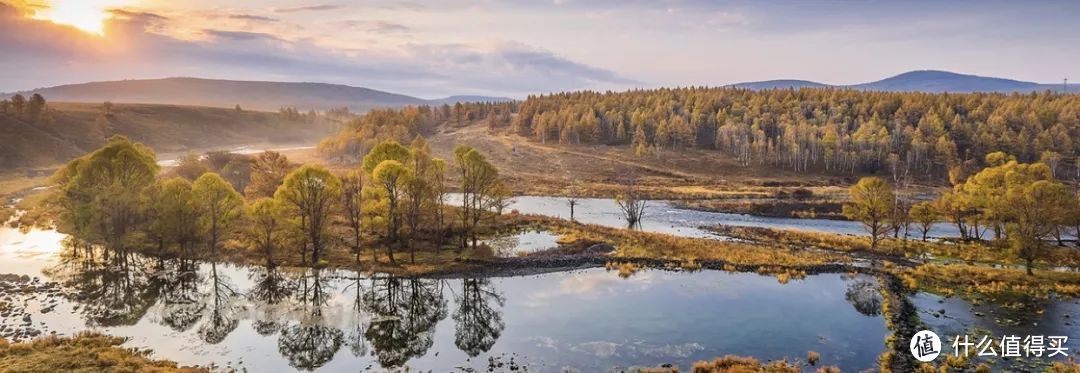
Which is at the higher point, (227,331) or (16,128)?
(16,128)

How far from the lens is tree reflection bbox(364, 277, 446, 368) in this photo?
37.4 m

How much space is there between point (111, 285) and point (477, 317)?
32.1 meters

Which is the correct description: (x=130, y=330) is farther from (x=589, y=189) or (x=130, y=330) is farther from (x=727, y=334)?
(x=589, y=189)

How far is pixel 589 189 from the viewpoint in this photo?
128875 mm

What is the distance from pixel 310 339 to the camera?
38.7 m

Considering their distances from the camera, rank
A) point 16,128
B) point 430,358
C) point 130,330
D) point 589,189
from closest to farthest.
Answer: point 430,358
point 130,330
point 589,189
point 16,128

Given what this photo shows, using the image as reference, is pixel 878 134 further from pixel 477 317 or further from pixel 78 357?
pixel 78 357

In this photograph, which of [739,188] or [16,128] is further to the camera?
[16,128]

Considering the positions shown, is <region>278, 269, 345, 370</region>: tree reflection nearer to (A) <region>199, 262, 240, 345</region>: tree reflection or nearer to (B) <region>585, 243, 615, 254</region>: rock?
(A) <region>199, 262, 240, 345</region>: tree reflection

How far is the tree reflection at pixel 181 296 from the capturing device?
138 ft

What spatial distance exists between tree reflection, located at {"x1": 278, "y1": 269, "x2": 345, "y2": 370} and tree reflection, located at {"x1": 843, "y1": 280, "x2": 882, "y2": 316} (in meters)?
39.4

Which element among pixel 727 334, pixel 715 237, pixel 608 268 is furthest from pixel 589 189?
pixel 727 334

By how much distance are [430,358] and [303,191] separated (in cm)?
2712

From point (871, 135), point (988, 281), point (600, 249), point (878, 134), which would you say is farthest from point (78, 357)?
point (878, 134)
